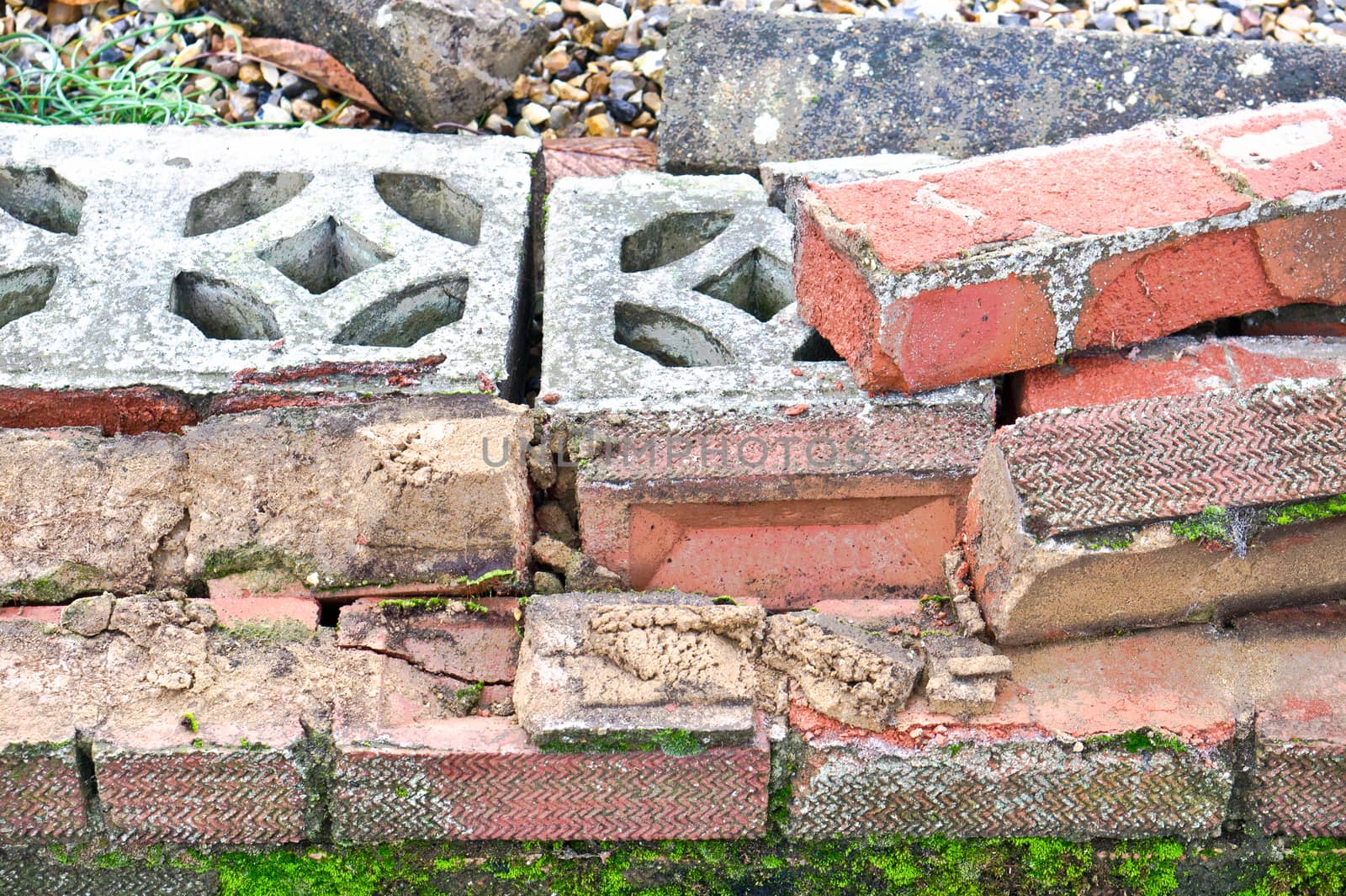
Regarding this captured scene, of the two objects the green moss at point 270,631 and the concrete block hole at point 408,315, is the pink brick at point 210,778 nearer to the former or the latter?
the green moss at point 270,631

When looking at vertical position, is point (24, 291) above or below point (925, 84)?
below

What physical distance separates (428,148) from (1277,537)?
2.54 m

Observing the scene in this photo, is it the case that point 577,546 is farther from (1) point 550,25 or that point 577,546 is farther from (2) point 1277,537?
(1) point 550,25

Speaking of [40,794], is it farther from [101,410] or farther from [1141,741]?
[1141,741]

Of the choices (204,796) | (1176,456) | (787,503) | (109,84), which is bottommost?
(204,796)

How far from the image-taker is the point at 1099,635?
9.31 ft

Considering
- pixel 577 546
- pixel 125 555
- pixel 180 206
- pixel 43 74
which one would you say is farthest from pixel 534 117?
pixel 125 555

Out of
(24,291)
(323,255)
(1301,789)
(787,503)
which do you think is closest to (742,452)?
(787,503)

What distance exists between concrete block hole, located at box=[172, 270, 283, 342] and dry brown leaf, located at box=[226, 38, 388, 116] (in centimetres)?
125

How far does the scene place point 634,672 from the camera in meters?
2.70

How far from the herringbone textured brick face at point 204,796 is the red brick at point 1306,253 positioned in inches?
94.9

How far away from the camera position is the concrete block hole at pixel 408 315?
11.2 ft

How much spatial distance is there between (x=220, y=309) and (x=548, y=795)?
166cm

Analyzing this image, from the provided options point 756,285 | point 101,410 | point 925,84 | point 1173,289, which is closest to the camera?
point 1173,289
